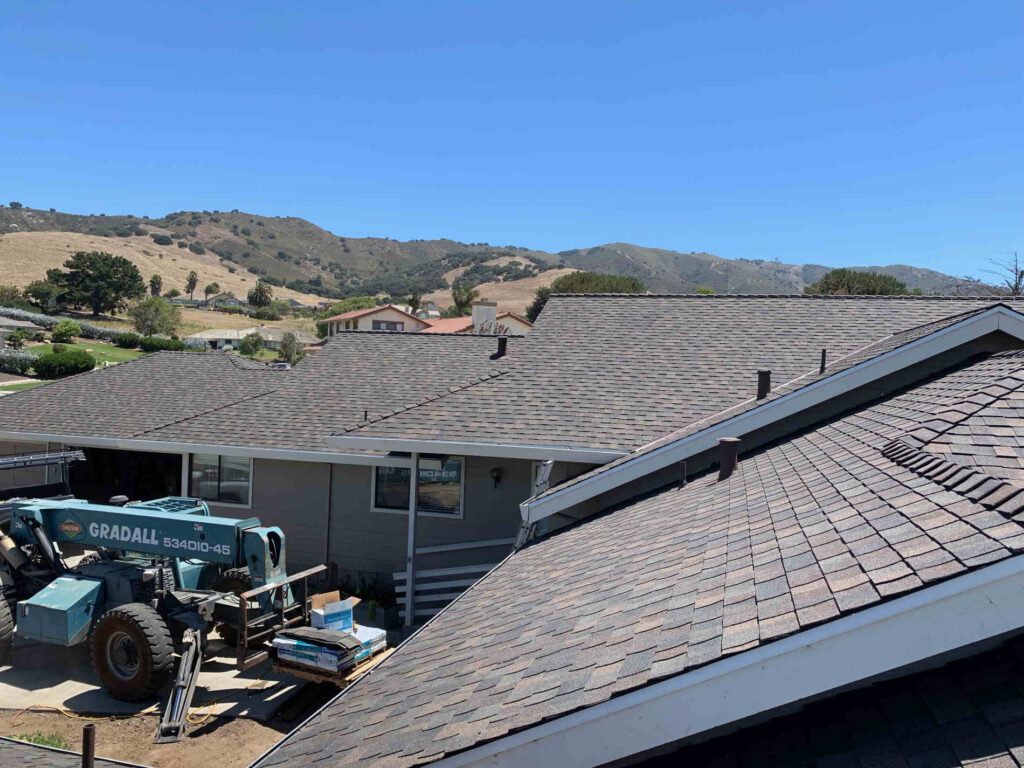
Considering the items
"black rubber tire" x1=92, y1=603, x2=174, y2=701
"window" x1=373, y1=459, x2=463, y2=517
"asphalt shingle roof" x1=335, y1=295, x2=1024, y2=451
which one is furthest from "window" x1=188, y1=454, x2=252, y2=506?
"black rubber tire" x1=92, y1=603, x2=174, y2=701

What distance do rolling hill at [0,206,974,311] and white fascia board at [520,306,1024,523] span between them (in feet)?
334

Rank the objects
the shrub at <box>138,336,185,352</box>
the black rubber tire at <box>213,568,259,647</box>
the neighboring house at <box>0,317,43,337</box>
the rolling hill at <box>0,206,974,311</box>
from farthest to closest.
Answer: the rolling hill at <box>0,206,974,311</box> < the shrub at <box>138,336,185,352</box> < the neighboring house at <box>0,317,43,337</box> < the black rubber tire at <box>213,568,259,647</box>

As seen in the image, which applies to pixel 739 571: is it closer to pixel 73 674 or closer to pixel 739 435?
pixel 739 435

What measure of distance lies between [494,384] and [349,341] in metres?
7.96

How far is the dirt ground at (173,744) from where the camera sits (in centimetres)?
889

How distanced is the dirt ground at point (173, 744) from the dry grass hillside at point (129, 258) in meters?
106

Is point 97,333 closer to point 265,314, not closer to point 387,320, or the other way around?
point 387,320

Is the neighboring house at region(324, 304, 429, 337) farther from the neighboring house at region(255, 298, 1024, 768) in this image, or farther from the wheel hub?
the neighboring house at region(255, 298, 1024, 768)

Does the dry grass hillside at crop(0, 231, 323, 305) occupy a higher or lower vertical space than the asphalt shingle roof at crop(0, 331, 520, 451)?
higher

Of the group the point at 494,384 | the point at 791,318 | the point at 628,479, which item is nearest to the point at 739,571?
the point at 628,479

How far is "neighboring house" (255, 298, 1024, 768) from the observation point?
304cm

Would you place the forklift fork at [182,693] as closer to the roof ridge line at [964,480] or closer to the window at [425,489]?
the window at [425,489]

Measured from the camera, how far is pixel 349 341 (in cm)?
2086

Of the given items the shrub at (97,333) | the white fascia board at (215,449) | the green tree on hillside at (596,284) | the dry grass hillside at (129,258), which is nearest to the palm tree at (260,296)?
the dry grass hillside at (129,258)
